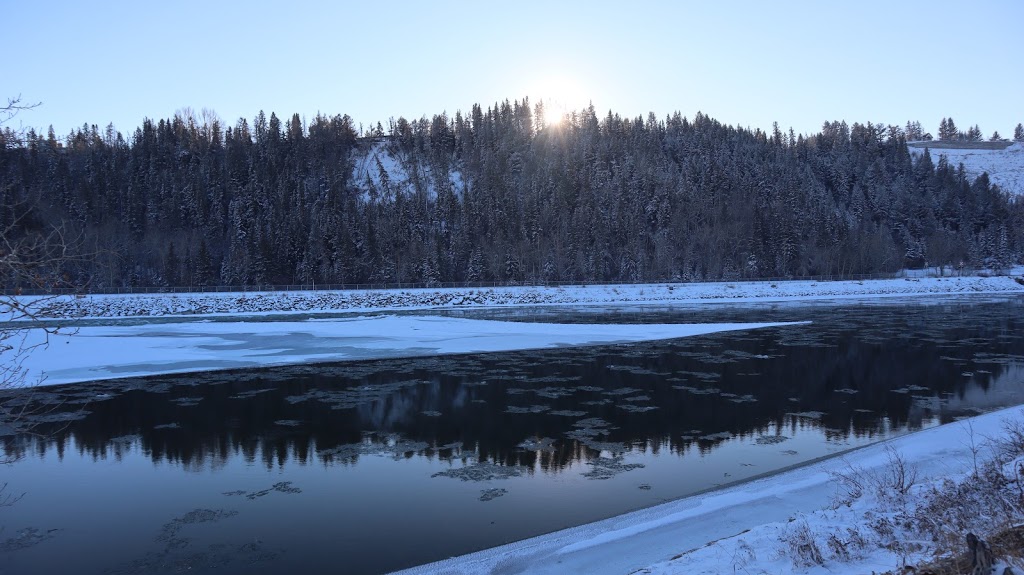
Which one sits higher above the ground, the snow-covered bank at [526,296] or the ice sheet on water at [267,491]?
the snow-covered bank at [526,296]

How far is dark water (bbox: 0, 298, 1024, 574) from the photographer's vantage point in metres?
9.52

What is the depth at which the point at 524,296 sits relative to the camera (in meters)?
65.9

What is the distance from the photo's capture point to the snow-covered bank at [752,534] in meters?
6.37

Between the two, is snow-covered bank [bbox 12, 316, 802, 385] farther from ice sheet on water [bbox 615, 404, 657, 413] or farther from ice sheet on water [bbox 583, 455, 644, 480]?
ice sheet on water [bbox 583, 455, 644, 480]

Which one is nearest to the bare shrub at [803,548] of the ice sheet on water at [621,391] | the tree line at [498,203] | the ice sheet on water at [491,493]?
the ice sheet on water at [491,493]

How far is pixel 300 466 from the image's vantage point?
42.9 feet

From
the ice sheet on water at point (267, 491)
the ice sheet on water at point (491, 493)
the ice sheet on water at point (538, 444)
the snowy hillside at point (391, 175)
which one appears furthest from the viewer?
the snowy hillside at point (391, 175)

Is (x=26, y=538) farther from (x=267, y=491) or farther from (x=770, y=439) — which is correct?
(x=770, y=439)

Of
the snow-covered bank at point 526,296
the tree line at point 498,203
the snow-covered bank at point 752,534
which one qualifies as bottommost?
the snow-covered bank at point 752,534

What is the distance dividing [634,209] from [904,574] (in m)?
105

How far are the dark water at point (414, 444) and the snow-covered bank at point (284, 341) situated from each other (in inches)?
103

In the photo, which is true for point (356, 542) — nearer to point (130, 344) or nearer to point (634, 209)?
point (130, 344)

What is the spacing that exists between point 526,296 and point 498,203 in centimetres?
4463

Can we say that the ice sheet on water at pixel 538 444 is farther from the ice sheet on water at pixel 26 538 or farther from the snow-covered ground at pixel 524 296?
the snow-covered ground at pixel 524 296
